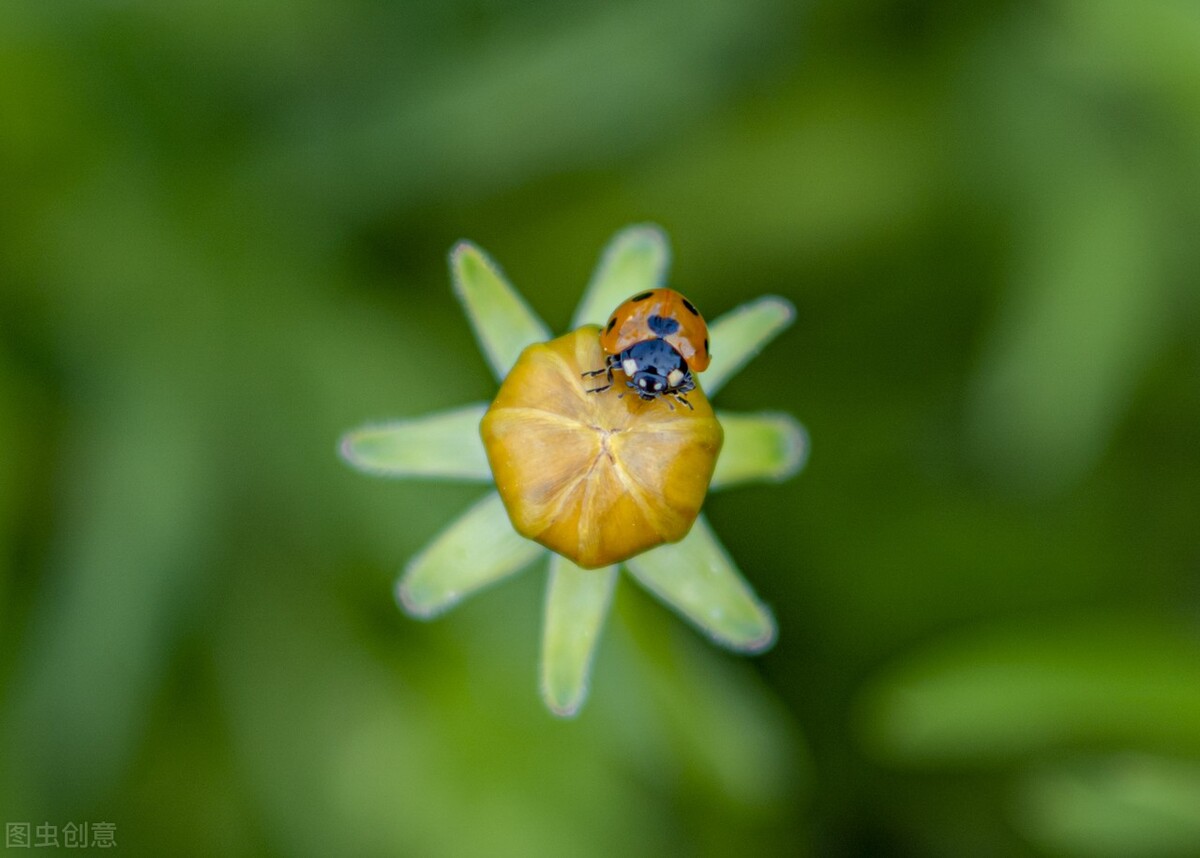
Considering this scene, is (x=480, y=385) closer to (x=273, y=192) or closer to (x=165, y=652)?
(x=273, y=192)

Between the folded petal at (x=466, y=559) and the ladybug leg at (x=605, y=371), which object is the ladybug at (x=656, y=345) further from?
the folded petal at (x=466, y=559)

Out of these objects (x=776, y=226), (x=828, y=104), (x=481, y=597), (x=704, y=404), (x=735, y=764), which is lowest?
(x=735, y=764)

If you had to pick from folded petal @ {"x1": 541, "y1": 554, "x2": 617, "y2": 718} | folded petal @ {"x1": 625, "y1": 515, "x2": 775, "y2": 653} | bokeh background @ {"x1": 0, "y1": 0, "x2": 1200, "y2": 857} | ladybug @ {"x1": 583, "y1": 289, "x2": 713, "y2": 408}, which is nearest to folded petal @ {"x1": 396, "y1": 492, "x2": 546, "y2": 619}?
folded petal @ {"x1": 541, "y1": 554, "x2": 617, "y2": 718}

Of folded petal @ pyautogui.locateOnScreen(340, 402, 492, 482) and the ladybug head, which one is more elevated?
folded petal @ pyautogui.locateOnScreen(340, 402, 492, 482)

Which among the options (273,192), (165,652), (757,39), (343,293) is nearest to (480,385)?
(343,293)

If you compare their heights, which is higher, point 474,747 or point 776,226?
point 776,226

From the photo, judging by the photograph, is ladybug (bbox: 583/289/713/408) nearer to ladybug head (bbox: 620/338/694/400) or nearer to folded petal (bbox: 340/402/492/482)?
ladybug head (bbox: 620/338/694/400)
